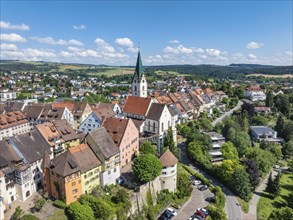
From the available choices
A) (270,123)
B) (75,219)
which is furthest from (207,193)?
(270,123)

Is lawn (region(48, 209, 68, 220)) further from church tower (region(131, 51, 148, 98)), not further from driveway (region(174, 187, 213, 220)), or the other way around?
church tower (region(131, 51, 148, 98))

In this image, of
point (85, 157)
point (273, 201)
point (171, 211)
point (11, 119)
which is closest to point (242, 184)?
point (273, 201)

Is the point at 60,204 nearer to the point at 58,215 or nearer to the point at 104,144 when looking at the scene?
the point at 58,215

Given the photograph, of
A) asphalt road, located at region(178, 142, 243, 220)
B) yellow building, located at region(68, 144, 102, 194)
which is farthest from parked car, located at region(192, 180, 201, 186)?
yellow building, located at region(68, 144, 102, 194)

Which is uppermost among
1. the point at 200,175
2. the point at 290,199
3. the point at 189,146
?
the point at 189,146

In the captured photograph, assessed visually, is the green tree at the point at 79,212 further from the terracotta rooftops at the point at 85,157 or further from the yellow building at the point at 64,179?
the terracotta rooftops at the point at 85,157

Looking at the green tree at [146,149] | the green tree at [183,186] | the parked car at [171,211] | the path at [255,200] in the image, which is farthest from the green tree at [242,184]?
the green tree at [146,149]

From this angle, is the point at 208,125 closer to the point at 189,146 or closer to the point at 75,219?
the point at 189,146
